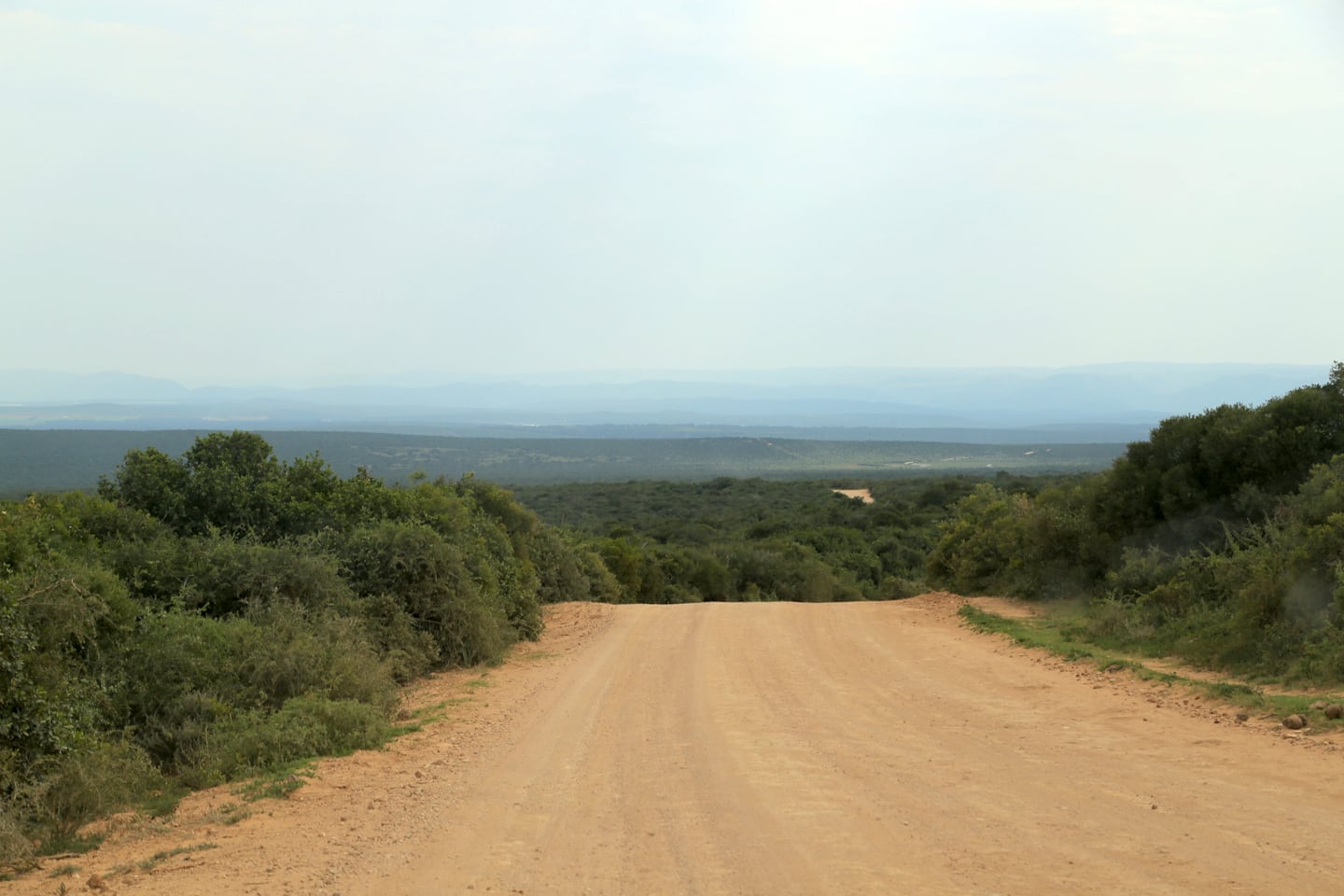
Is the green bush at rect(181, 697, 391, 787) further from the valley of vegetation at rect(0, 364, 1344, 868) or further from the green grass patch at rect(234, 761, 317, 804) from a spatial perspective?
the green grass patch at rect(234, 761, 317, 804)

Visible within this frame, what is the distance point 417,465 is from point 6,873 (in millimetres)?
92562

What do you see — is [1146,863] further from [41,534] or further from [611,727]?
[41,534]

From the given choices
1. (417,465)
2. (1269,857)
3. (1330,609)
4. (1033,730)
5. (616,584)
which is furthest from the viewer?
(417,465)

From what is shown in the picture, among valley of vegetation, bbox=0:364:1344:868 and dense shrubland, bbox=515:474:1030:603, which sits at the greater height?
valley of vegetation, bbox=0:364:1344:868

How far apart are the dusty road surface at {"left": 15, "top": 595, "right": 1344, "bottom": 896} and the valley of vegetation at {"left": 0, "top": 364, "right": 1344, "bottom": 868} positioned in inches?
43.6

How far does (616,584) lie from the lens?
27906 millimetres

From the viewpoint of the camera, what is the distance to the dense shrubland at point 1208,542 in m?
11.8

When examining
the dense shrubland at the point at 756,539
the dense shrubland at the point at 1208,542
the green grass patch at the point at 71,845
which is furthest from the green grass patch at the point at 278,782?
the dense shrubland at the point at 756,539

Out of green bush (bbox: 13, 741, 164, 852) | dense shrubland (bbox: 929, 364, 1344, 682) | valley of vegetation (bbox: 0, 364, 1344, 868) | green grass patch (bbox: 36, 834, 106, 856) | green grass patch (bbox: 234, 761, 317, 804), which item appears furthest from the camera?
dense shrubland (bbox: 929, 364, 1344, 682)

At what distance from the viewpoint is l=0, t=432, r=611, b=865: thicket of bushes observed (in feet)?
27.7

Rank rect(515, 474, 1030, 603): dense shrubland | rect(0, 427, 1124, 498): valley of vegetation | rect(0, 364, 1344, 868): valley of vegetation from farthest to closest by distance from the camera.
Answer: rect(0, 427, 1124, 498): valley of vegetation
rect(515, 474, 1030, 603): dense shrubland
rect(0, 364, 1344, 868): valley of vegetation

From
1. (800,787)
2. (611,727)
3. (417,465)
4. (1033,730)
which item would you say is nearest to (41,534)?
(611,727)

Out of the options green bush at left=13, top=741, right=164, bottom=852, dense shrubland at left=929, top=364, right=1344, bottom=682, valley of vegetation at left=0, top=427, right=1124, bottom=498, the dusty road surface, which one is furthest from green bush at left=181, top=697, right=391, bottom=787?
valley of vegetation at left=0, top=427, right=1124, bottom=498

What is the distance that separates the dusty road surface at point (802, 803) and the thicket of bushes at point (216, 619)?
80cm
